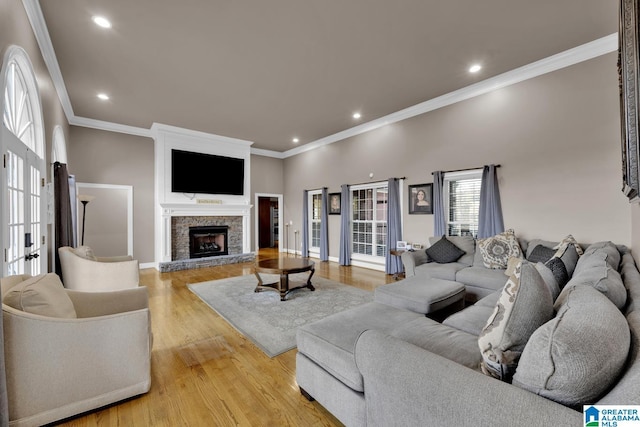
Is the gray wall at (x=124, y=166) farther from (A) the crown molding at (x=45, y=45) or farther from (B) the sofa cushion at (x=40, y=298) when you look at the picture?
(B) the sofa cushion at (x=40, y=298)

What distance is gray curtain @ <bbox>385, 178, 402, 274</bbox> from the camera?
18.3ft

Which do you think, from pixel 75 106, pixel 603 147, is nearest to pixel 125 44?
pixel 75 106

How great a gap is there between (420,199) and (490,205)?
1.25 meters

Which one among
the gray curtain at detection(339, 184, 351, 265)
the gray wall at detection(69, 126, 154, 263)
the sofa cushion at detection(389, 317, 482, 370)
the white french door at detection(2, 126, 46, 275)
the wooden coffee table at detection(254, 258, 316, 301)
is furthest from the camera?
the gray curtain at detection(339, 184, 351, 265)

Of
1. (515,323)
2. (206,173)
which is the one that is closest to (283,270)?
(515,323)

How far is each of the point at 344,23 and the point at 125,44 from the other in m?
2.60

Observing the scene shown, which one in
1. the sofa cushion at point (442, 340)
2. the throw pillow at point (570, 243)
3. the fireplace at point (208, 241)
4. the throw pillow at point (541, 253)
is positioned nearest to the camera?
the sofa cushion at point (442, 340)

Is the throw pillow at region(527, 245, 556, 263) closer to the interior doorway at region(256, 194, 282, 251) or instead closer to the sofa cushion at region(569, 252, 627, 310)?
the sofa cushion at region(569, 252, 627, 310)

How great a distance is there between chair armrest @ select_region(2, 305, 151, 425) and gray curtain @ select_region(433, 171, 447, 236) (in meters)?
4.51

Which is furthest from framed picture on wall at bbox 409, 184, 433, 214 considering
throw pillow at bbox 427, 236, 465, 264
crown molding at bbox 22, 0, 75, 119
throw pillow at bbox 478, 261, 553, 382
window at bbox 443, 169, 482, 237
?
crown molding at bbox 22, 0, 75, 119

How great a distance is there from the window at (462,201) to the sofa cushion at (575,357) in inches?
160

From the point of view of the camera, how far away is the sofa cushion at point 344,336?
61.7 inches

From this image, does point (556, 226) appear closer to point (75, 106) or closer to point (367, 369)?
point (367, 369)

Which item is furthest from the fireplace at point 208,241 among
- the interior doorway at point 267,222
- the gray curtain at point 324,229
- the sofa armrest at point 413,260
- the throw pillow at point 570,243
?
the throw pillow at point 570,243
